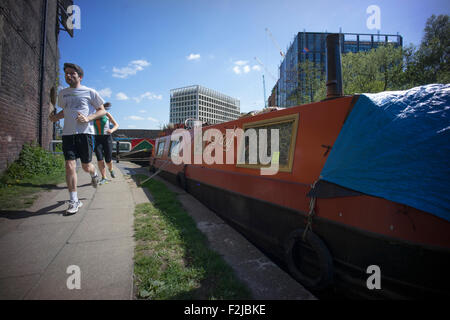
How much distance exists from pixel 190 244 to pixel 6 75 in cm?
693

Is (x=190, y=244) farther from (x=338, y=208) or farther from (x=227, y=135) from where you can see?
(x=227, y=135)

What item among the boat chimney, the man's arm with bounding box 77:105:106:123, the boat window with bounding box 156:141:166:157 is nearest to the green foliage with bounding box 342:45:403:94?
the boat window with bounding box 156:141:166:157

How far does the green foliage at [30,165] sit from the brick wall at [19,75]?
0.56ft

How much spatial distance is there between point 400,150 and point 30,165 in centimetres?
856

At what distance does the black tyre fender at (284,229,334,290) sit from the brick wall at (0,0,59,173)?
6963 mm

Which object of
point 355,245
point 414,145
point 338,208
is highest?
point 414,145

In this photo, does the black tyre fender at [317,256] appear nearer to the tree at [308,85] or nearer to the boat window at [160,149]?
the boat window at [160,149]

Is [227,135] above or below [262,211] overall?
above

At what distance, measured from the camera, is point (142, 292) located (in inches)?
63.3

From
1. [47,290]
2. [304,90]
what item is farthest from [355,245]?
[304,90]

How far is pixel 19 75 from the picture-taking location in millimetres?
6344

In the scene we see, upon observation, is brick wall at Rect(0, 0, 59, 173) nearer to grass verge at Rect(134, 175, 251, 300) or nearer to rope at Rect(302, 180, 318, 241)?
grass verge at Rect(134, 175, 251, 300)

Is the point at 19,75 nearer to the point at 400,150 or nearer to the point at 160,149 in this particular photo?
the point at 160,149

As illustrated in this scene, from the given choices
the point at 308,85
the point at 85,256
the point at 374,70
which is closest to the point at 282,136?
the point at 85,256
